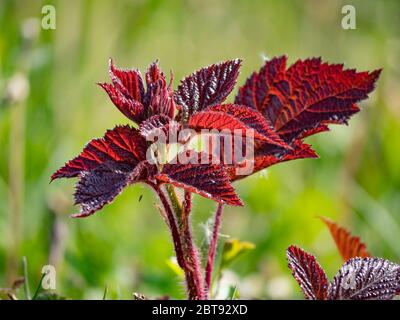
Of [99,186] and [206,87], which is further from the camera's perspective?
[206,87]

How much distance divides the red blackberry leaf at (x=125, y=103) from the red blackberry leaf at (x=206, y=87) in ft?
0.20

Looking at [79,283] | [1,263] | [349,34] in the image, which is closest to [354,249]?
[79,283]

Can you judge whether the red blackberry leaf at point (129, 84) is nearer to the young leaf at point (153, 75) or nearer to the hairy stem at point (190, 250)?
the young leaf at point (153, 75)

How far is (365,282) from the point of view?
1.05 meters

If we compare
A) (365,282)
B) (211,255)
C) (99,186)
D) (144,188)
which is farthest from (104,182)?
(144,188)

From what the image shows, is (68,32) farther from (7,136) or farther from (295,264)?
(295,264)

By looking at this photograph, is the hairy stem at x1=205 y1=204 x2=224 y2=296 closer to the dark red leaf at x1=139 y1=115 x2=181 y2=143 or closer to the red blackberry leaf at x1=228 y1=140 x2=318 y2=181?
the red blackberry leaf at x1=228 y1=140 x2=318 y2=181

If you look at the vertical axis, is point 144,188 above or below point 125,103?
below

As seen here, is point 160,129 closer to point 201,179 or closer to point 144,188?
point 201,179

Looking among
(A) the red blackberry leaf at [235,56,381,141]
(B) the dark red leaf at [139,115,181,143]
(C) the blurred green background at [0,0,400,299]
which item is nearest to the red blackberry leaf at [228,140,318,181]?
(A) the red blackberry leaf at [235,56,381,141]

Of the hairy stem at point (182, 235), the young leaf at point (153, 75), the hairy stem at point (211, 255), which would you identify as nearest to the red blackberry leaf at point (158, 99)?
the young leaf at point (153, 75)

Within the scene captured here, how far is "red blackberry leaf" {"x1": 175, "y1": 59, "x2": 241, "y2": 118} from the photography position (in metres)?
1.08

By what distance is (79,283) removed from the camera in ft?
6.86

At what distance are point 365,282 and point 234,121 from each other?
0.28 m
